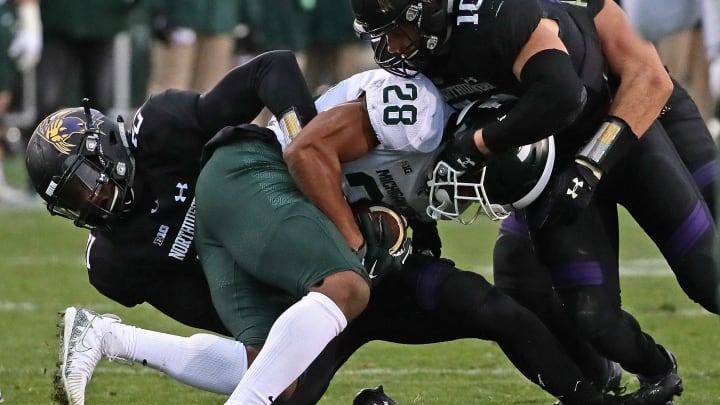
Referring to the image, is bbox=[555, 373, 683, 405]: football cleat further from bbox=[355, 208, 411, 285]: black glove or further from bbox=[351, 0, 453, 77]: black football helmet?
bbox=[351, 0, 453, 77]: black football helmet

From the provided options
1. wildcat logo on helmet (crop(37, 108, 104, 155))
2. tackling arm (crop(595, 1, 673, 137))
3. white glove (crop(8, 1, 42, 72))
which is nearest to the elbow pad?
tackling arm (crop(595, 1, 673, 137))

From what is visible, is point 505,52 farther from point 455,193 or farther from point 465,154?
point 455,193

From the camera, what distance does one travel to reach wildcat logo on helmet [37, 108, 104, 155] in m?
4.93

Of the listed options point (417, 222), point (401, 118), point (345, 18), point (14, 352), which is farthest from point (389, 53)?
point (345, 18)

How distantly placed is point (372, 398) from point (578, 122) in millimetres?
1101

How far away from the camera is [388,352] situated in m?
6.31

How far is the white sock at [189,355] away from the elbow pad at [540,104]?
38.9 inches

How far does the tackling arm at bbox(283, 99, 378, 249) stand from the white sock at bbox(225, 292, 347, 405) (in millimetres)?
316

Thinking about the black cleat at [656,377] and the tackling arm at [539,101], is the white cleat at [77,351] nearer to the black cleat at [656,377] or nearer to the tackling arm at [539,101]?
the tackling arm at [539,101]

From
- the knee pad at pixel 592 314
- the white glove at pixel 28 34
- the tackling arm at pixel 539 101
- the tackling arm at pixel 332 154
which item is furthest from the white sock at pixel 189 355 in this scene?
the white glove at pixel 28 34

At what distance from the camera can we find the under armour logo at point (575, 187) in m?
4.68

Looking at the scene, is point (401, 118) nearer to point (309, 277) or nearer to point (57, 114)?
point (309, 277)

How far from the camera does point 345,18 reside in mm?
10930

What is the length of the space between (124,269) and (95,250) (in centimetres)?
13
